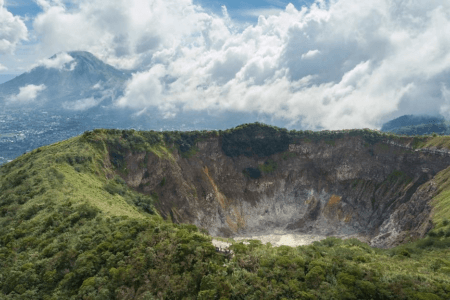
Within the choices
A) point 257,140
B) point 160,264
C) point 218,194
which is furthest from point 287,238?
point 160,264

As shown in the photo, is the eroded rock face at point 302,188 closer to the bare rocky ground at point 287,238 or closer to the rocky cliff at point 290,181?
the rocky cliff at point 290,181

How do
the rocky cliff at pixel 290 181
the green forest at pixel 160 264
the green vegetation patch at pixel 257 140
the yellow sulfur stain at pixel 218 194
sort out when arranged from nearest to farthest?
1. the green forest at pixel 160 264
2. the rocky cliff at pixel 290 181
3. the yellow sulfur stain at pixel 218 194
4. the green vegetation patch at pixel 257 140

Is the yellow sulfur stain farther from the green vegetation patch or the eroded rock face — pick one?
the green vegetation patch

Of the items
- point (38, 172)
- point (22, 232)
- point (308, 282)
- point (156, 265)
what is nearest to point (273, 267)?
point (308, 282)

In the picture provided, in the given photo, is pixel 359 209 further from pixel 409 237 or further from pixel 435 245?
pixel 435 245

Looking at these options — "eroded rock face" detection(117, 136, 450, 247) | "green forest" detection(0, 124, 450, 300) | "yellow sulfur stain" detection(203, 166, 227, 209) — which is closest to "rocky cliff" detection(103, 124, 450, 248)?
"eroded rock face" detection(117, 136, 450, 247)

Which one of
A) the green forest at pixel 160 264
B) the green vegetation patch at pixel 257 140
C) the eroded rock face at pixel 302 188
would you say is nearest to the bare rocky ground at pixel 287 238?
the eroded rock face at pixel 302 188
